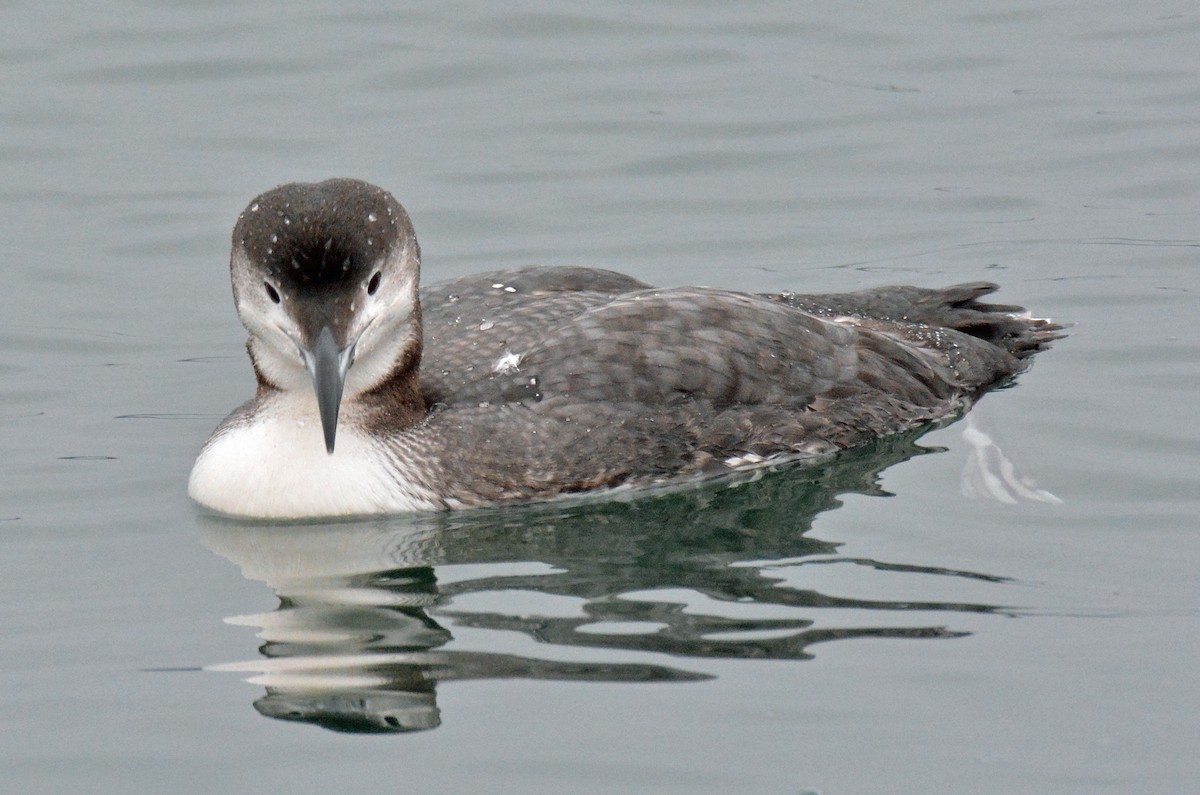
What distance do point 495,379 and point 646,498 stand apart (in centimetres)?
75

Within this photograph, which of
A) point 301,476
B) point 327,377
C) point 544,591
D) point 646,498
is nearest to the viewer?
point 544,591

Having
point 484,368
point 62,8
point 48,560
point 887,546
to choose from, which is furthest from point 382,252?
point 62,8

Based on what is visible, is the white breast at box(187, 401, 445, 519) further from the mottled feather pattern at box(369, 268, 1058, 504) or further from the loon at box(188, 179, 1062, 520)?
the mottled feather pattern at box(369, 268, 1058, 504)

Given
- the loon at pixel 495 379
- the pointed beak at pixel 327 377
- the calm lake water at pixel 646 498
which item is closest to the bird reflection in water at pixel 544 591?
the calm lake water at pixel 646 498

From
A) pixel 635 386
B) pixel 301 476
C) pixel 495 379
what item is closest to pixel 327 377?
pixel 301 476

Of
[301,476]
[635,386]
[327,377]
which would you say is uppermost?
[327,377]

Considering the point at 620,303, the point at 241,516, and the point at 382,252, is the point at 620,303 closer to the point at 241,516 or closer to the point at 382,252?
the point at 382,252

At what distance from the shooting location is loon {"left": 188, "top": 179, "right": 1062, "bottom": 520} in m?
7.11

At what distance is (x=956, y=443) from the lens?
27.2 feet

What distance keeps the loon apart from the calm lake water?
17 cm

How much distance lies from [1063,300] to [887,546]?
3.37m

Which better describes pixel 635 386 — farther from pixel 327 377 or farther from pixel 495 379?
pixel 327 377

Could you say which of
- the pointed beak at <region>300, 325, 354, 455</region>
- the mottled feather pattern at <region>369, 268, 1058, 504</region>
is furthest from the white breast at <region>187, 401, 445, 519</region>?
the pointed beak at <region>300, 325, 354, 455</region>

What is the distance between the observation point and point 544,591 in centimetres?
674
